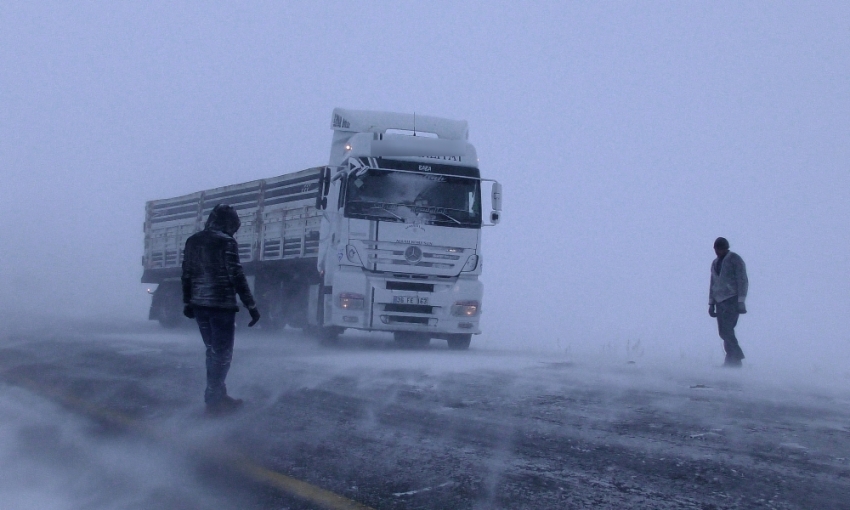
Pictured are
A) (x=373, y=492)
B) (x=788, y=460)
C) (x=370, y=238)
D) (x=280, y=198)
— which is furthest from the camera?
(x=280, y=198)

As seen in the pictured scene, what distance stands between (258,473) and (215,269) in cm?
279

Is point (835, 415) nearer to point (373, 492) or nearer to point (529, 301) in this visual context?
point (373, 492)

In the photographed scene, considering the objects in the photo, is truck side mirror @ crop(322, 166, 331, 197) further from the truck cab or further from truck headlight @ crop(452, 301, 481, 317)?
A: truck headlight @ crop(452, 301, 481, 317)

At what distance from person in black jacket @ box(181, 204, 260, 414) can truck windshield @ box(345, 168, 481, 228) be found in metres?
6.10

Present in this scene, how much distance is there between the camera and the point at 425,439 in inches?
248

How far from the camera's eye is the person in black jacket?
7898mm

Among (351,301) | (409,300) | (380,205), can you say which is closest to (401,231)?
(380,205)

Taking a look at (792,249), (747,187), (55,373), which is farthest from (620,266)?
(55,373)

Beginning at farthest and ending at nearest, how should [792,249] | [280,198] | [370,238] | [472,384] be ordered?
[792,249] → [280,198] → [370,238] → [472,384]

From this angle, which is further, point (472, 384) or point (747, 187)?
point (747, 187)

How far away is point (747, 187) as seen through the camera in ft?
269

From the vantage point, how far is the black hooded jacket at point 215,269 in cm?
794

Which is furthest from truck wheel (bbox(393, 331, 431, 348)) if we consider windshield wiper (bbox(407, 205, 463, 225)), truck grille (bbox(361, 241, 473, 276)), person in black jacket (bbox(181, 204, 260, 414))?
person in black jacket (bbox(181, 204, 260, 414))

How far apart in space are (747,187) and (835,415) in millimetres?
79442
